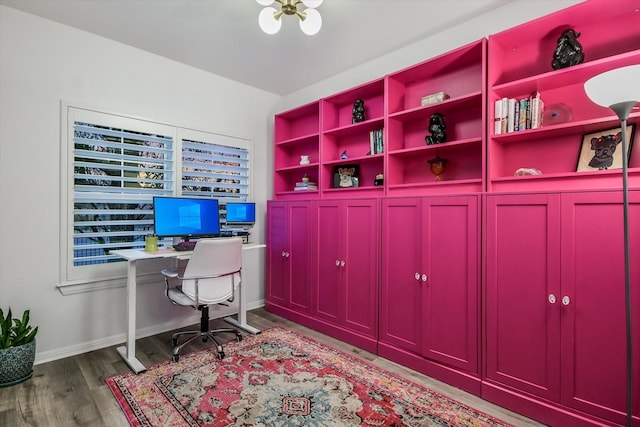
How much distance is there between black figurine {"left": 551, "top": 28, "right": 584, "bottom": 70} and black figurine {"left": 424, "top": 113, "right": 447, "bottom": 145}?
2.63ft

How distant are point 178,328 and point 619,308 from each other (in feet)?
11.8

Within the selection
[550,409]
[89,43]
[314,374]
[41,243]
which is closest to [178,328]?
[41,243]

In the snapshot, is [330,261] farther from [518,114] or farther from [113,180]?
[113,180]

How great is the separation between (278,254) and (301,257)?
0.41 m

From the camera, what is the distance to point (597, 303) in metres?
1.73

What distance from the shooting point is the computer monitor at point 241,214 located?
140 inches

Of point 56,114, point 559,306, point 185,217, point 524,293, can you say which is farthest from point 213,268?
point 559,306

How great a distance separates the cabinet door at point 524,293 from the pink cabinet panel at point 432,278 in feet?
0.37

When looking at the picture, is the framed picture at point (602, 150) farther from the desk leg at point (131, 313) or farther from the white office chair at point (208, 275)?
the desk leg at point (131, 313)

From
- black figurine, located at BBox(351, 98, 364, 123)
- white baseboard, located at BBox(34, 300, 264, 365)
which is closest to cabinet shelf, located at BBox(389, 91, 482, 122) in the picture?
black figurine, located at BBox(351, 98, 364, 123)

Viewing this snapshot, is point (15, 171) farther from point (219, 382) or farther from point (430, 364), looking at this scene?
point (430, 364)

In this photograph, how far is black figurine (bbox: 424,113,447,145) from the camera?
8.50 feet

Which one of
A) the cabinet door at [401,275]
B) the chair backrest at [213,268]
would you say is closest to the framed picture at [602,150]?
the cabinet door at [401,275]

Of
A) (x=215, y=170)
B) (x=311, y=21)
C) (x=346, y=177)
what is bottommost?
(x=346, y=177)
